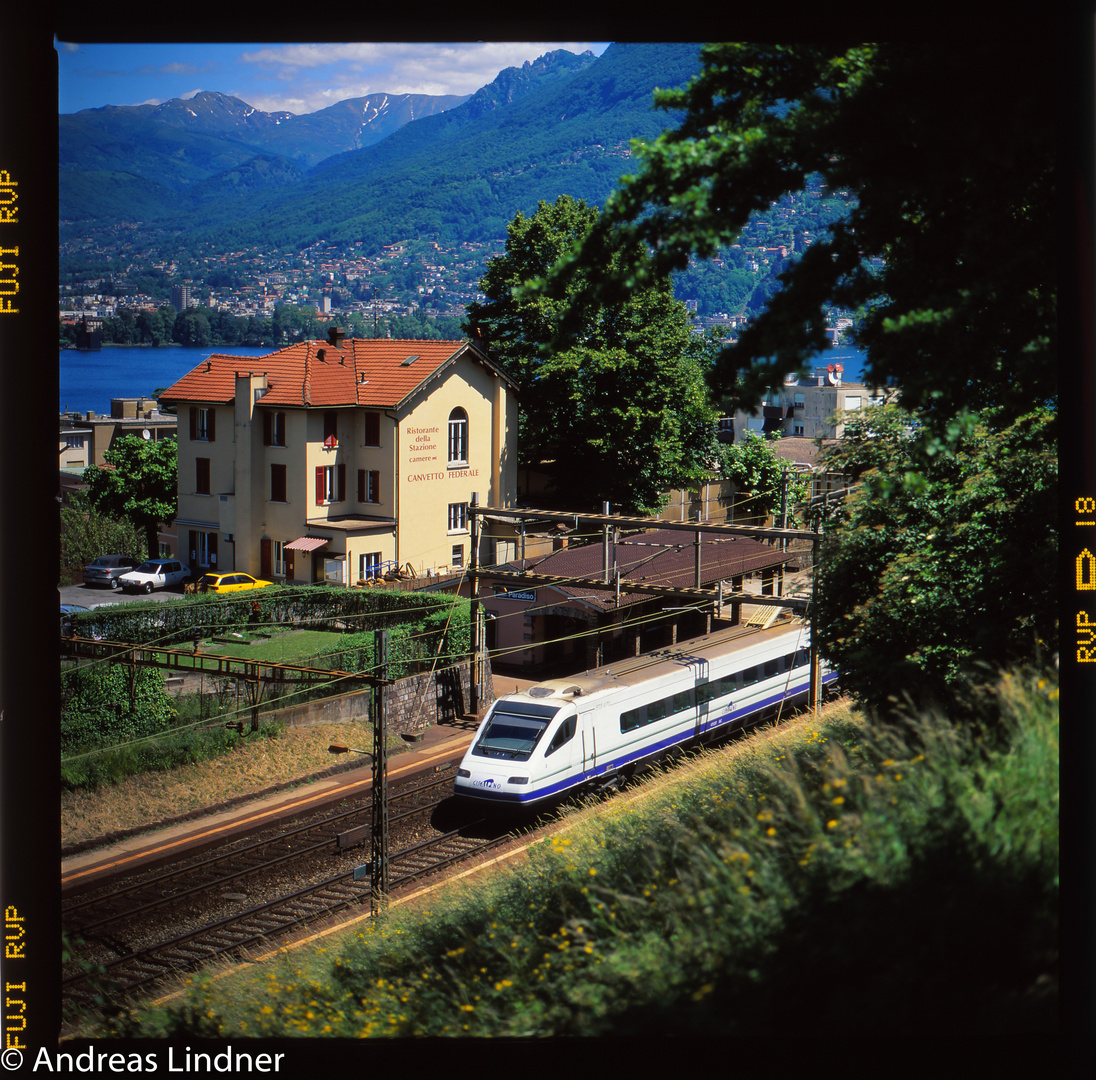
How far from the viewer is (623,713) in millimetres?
18844

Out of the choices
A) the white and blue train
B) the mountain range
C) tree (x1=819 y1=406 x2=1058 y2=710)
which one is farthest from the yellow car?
tree (x1=819 y1=406 x2=1058 y2=710)

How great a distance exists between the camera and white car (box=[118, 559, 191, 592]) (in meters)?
32.3

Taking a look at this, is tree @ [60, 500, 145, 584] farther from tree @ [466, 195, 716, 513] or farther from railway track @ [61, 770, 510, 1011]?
railway track @ [61, 770, 510, 1011]

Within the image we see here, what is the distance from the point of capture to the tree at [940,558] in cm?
727

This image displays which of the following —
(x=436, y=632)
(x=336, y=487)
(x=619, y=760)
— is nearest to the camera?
(x=619, y=760)

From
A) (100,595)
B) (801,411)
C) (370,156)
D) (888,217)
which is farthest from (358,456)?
(801,411)

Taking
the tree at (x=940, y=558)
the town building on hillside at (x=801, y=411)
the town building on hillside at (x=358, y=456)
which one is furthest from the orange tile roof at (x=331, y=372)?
the tree at (x=940, y=558)

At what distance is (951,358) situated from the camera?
6.25 metres

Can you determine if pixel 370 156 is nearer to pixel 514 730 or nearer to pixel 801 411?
pixel 514 730

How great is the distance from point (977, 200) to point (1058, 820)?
379 centimetres

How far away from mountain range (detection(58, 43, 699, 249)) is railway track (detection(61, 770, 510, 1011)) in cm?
861

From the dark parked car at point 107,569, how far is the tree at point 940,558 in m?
28.8

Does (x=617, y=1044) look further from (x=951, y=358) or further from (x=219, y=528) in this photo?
(x=219, y=528)

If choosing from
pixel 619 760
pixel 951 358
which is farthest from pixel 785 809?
pixel 619 760
